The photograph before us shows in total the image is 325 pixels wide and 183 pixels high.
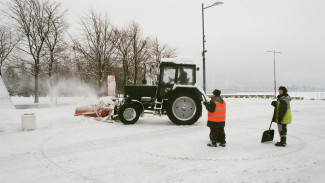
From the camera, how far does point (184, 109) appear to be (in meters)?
9.90

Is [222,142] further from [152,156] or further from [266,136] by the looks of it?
[152,156]

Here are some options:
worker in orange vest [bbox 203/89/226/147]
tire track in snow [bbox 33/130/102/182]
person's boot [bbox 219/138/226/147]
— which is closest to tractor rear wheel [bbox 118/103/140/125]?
tire track in snow [bbox 33/130/102/182]

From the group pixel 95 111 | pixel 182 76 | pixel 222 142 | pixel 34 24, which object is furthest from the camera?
pixel 34 24

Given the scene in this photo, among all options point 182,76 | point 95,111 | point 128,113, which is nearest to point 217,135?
point 182,76

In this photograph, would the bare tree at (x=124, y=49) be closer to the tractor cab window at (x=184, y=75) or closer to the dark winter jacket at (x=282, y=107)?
the tractor cab window at (x=184, y=75)

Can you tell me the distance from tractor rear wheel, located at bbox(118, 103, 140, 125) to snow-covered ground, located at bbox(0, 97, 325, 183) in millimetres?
971

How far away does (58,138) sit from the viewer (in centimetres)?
750

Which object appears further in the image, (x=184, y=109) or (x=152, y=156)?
(x=184, y=109)

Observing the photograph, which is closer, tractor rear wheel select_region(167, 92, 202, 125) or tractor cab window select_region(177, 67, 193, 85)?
tractor rear wheel select_region(167, 92, 202, 125)

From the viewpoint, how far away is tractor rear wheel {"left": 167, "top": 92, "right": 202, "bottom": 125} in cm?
974

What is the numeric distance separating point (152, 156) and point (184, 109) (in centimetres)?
454

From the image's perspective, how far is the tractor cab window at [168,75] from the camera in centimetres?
992

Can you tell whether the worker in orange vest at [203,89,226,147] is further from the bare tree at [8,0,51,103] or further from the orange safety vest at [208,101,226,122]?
the bare tree at [8,0,51,103]

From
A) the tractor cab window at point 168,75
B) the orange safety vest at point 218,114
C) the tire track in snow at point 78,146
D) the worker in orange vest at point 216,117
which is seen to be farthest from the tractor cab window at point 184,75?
the orange safety vest at point 218,114
